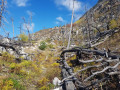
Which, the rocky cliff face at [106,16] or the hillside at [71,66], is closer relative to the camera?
the hillside at [71,66]

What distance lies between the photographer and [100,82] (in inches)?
136

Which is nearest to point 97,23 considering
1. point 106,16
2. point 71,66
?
point 106,16

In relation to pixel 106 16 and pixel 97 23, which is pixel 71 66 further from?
pixel 106 16

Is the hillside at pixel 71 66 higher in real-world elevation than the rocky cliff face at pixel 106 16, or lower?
lower

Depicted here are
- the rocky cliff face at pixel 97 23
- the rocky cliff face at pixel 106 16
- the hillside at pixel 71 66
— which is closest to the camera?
the hillside at pixel 71 66

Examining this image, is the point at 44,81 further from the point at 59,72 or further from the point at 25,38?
the point at 25,38

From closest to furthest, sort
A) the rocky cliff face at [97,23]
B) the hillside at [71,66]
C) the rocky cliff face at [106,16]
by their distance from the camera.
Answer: the hillside at [71,66] < the rocky cliff face at [97,23] < the rocky cliff face at [106,16]

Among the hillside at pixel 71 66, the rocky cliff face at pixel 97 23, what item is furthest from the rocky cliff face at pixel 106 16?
the hillside at pixel 71 66

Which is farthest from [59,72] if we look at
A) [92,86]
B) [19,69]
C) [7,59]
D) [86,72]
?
[7,59]

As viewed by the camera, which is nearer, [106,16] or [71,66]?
[71,66]

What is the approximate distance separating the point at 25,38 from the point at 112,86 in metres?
23.7

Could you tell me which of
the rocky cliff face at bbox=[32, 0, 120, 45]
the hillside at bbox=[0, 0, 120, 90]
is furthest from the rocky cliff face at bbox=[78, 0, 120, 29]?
the hillside at bbox=[0, 0, 120, 90]

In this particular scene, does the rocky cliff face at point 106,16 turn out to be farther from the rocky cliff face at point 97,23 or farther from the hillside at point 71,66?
the hillside at point 71,66

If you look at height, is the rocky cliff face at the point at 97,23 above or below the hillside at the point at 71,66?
above
